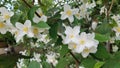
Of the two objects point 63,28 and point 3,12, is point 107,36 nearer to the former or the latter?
point 63,28

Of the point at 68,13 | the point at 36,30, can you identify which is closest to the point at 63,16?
the point at 68,13

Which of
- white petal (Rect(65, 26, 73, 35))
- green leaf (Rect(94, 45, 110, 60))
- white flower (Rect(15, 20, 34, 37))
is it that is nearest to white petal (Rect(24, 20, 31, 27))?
white flower (Rect(15, 20, 34, 37))

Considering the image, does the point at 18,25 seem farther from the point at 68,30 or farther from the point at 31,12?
the point at 68,30

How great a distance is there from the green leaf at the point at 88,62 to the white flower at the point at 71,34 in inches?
3.2

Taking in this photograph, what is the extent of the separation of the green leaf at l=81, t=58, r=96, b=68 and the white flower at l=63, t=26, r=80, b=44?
81 millimetres

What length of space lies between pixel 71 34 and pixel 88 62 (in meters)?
0.11

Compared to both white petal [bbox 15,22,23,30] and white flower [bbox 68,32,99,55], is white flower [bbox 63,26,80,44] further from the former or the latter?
white petal [bbox 15,22,23,30]

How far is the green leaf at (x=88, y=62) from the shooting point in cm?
109

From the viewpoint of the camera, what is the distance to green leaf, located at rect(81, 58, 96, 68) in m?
1.09

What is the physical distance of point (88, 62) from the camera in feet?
3.60

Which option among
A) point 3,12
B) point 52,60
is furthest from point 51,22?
point 52,60

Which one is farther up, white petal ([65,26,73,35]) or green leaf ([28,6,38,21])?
green leaf ([28,6,38,21])

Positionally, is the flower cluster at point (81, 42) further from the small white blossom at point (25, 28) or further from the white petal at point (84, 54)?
the small white blossom at point (25, 28)

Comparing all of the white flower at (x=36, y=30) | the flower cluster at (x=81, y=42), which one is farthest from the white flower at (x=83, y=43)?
the white flower at (x=36, y=30)
